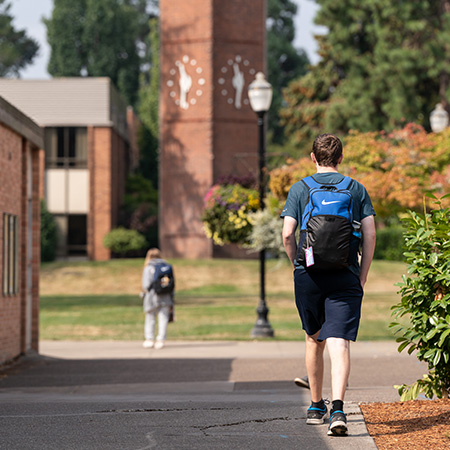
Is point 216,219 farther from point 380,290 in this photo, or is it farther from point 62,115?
point 62,115

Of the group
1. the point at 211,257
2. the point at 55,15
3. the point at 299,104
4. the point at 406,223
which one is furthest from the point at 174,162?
the point at 55,15

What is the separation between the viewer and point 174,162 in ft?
135

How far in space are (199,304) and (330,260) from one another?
77.7ft

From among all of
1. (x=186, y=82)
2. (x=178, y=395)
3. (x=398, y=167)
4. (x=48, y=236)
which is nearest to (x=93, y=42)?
(x=48, y=236)

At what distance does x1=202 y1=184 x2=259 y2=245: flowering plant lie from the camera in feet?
68.4

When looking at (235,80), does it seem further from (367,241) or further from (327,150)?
(367,241)

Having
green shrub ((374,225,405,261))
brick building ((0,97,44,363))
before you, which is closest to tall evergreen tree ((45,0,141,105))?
green shrub ((374,225,405,261))

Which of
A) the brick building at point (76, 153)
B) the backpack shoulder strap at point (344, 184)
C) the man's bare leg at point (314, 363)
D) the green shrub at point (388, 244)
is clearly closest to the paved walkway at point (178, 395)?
the man's bare leg at point (314, 363)

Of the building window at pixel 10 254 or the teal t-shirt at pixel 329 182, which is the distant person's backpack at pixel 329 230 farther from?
the building window at pixel 10 254

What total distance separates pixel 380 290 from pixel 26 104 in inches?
909

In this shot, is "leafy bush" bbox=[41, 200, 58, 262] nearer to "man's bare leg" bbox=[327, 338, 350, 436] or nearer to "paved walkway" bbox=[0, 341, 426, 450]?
"paved walkway" bbox=[0, 341, 426, 450]

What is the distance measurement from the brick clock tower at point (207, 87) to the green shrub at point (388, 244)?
11.5 metres

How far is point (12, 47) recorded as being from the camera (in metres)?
73.5

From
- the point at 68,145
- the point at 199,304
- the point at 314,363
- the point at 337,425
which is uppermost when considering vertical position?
the point at 68,145
